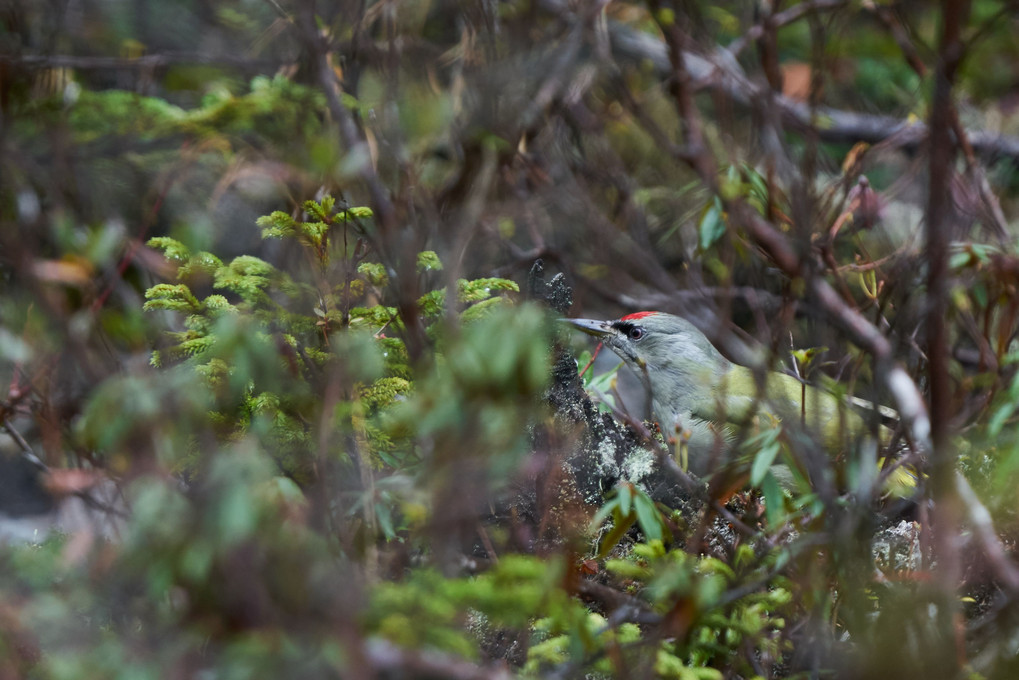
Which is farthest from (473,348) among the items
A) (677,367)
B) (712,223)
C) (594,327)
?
(677,367)

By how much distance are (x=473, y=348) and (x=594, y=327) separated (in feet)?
8.28

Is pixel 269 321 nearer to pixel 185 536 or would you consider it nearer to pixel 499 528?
pixel 499 528

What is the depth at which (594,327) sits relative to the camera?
372cm

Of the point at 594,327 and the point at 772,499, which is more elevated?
the point at 594,327

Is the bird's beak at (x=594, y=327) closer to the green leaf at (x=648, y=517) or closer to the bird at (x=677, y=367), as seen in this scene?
the bird at (x=677, y=367)

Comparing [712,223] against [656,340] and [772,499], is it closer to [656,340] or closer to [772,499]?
[656,340]

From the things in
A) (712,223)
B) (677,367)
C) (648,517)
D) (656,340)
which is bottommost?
(648,517)

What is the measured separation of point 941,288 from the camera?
1.68 metres

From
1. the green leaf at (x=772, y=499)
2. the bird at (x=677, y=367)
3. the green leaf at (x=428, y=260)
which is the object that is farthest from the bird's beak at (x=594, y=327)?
the green leaf at (x=772, y=499)

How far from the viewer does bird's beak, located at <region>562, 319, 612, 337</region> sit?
3.63 meters

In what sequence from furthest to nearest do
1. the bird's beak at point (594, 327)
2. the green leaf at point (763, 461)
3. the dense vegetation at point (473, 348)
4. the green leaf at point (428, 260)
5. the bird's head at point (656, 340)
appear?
the bird's head at point (656, 340) < the bird's beak at point (594, 327) < the green leaf at point (428, 260) < the green leaf at point (763, 461) < the dense vegetation at point (473, 348)

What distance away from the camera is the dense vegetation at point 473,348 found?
4.26ft

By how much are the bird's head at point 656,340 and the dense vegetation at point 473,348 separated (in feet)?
0.45

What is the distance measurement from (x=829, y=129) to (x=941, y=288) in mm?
4259
